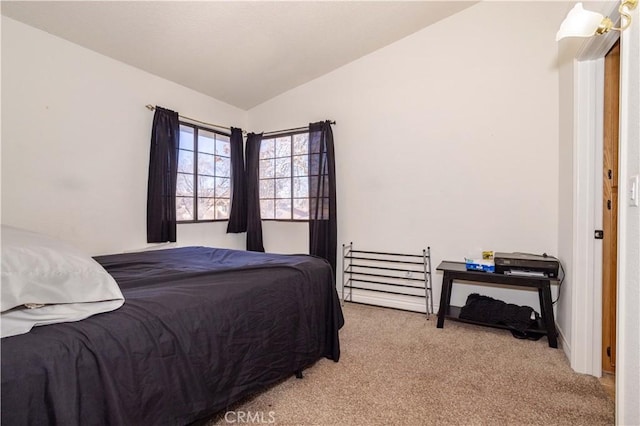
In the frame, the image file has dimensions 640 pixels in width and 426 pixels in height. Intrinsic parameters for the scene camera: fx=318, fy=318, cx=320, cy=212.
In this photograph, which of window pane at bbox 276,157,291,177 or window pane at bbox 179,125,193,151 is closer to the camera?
window pane at bbox 179,125,193,151

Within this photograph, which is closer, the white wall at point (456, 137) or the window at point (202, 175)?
the white wall at point (456, 137)

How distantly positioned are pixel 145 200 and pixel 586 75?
3.53 meters

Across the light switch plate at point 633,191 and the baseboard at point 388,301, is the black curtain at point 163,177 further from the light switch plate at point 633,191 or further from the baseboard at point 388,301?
the light switch plate at point 633,191

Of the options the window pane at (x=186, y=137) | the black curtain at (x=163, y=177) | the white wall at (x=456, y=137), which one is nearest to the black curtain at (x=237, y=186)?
the window pane at (x=186, y=137)

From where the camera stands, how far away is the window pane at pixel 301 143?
3.76m

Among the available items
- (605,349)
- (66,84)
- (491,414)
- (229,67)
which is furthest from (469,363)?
(66,84)

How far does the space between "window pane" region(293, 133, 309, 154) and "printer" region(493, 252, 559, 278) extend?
2282mm

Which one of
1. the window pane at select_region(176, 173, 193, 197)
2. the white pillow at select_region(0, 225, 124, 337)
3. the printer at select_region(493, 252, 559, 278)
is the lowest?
the printer at select_region(493, 252, 559, 278)

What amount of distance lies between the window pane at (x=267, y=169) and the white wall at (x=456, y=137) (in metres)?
0.89

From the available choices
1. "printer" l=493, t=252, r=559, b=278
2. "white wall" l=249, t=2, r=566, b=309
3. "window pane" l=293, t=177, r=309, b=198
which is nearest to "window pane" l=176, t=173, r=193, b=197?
"window pane" l=293, t=177, r=309, b=198

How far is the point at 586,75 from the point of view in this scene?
190 centimetres

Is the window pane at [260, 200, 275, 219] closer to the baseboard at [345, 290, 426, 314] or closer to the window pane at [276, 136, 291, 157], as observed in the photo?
the window pane at [276, 136, 291, 157]

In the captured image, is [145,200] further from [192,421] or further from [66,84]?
[192,421]

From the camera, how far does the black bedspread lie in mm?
898
